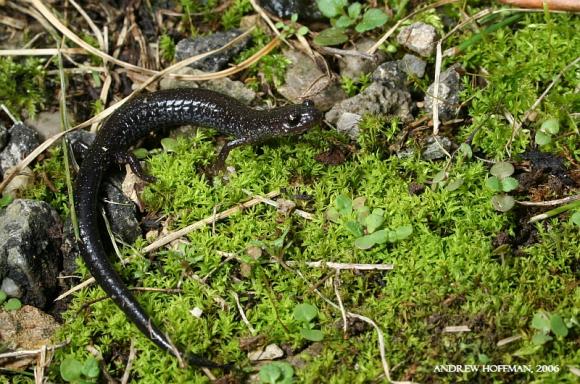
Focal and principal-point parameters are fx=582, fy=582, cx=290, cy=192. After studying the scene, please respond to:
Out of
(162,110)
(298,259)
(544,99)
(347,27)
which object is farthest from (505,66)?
(162,110)

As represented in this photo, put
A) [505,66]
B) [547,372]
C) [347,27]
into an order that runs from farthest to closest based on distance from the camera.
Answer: [347,27] → [505,66] → [547,372]

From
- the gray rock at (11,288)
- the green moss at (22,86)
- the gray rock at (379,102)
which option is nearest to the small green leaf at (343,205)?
the gray rock at (379,102)

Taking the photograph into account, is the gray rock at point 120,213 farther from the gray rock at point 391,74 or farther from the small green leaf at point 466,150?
the small green leaf at point 466,150

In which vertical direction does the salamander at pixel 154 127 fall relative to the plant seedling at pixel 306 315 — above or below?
above

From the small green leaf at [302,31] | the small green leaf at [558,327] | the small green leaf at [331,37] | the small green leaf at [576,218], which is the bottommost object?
the small green leaf at [558,327]

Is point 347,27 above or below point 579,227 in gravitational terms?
above

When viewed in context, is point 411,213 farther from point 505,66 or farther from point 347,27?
point 347,27

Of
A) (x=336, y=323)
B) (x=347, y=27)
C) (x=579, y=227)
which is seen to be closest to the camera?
(x=336, y=323)
